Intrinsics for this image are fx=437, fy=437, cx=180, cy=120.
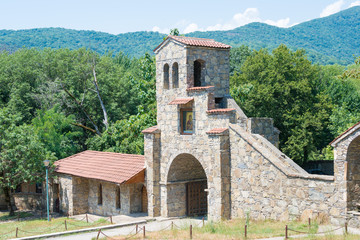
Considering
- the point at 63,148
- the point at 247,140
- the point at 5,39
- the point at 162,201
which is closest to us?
the point at 247,140

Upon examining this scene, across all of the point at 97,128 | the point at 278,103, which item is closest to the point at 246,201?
the point at 278,103

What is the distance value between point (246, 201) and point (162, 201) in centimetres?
583

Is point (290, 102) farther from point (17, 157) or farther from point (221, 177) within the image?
point (17, 157)

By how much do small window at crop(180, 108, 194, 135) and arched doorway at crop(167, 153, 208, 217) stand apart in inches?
54.4

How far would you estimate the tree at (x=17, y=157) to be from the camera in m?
26.5

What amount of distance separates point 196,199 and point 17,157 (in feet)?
37.4

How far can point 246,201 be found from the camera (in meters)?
19.0

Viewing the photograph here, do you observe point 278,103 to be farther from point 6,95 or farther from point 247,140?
point 6,95

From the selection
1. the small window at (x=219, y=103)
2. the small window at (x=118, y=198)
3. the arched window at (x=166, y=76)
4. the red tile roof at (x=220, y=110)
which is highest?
the arched window at (x=166, y=76)

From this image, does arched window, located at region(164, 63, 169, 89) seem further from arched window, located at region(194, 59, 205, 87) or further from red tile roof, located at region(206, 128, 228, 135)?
red tile roof, located at region(206, 128, 228, 135)

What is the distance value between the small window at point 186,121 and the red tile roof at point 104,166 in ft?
11.8

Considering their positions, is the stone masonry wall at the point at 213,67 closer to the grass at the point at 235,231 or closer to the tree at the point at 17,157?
the grass at the point at 235,231

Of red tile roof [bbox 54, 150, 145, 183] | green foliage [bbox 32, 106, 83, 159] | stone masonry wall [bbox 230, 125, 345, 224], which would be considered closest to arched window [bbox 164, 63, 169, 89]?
red tile roof [bbox 54, 150, 145, 183]

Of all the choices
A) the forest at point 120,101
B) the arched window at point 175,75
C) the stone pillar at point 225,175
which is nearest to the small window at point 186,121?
the arched window at point 175,75
